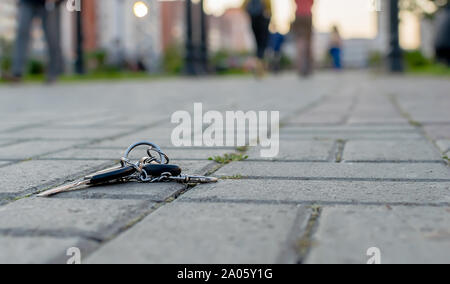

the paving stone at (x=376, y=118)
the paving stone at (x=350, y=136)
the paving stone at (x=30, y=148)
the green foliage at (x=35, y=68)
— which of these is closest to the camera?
the paving stone at (x=30, y=148)

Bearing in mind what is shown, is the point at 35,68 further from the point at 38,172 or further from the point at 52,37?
the point at 38,172

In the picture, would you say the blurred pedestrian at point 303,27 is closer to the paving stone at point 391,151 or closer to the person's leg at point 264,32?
the person's leg at point 264,32

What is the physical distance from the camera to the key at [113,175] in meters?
1.95

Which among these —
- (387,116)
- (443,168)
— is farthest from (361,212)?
(387,116)

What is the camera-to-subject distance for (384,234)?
142 centimetres

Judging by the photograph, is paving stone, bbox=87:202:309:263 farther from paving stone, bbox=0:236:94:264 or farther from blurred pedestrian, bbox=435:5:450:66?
blurred pedestrian, bbox=435:5:450:66

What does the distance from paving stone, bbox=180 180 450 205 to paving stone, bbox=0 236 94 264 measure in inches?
20.3

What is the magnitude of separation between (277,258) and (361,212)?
0.46 m

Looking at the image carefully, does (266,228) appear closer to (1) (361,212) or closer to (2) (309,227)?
(2) (309,227)

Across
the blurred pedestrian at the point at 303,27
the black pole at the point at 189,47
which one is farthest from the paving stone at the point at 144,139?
the black pole at the point at 189,47

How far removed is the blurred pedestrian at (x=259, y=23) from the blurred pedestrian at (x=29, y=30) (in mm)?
4040

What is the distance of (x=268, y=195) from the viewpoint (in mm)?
1896

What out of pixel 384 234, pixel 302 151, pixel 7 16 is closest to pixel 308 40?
pixel 302 151

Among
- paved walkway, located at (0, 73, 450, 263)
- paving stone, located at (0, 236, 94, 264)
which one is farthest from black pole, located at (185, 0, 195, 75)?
paving stone, located at (0, 236, 94, 264)
